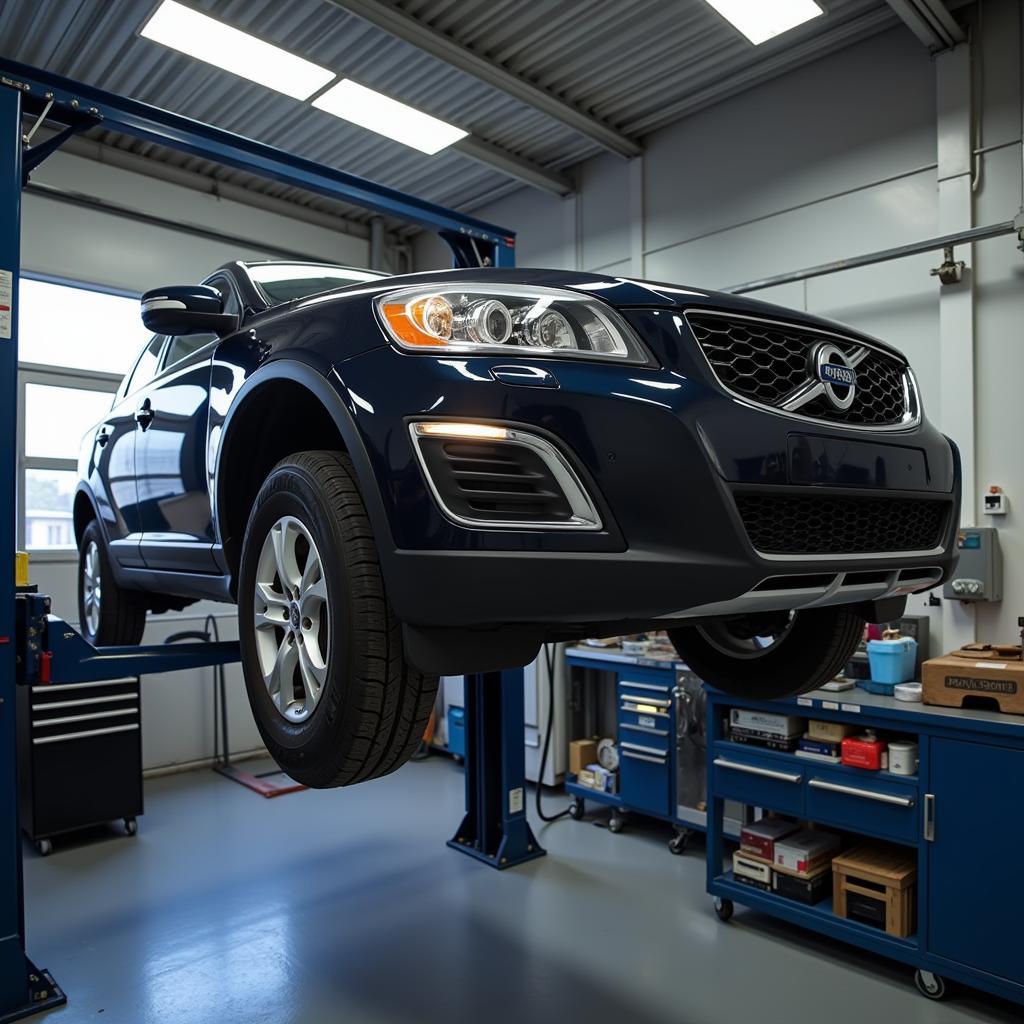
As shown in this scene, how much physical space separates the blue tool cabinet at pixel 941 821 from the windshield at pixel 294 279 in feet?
7.10

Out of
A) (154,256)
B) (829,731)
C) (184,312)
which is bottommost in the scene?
(829,731)

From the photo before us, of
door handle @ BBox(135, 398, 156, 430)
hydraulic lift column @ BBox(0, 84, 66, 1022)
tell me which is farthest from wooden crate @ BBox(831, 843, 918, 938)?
door handle @ BBox(135, 398, 156, 430)

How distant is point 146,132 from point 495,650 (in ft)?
6.34

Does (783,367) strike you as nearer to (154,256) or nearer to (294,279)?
(294,279)

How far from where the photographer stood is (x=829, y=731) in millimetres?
2994

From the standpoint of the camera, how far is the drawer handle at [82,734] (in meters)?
3.94

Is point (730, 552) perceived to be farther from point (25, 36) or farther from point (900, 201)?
point (25, 36)

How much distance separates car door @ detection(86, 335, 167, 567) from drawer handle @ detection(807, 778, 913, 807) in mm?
2444

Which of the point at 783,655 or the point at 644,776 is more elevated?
the point at 783,655

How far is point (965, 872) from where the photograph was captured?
8.52ft

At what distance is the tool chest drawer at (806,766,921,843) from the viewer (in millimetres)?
2740

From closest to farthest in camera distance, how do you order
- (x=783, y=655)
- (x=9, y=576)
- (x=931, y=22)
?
(x=783, y=655) < (x=9, y=576) < (x=931, y=22)

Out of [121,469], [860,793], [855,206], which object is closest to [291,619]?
[121,469]

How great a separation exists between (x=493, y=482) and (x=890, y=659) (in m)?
2.48
